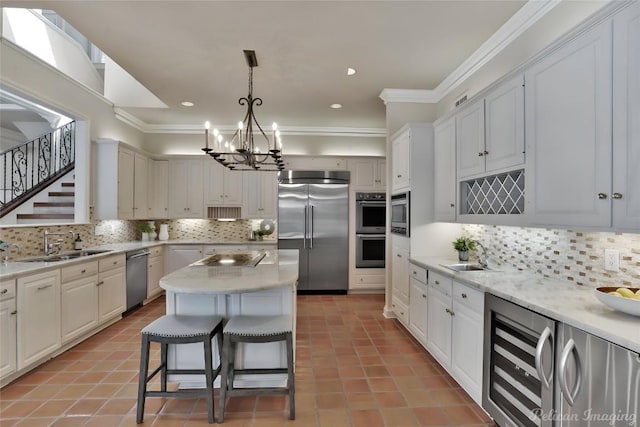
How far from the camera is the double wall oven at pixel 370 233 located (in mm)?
5426

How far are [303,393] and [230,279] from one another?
103 centimetres

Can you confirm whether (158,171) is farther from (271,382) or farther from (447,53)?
(447,53)

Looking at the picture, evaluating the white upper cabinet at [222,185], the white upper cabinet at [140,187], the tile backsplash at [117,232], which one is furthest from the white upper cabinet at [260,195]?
the white upper cabinet at [140,187]

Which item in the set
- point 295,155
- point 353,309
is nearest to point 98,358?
point 353,309

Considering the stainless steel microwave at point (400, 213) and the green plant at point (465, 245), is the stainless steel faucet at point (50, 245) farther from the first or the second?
the green plant at point (465, 245)

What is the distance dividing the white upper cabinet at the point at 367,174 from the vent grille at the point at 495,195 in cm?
253

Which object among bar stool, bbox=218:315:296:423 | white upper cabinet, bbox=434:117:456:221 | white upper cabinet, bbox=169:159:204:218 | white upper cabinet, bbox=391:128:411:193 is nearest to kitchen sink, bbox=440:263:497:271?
white upper cabinet, bbox=434:117:456:221

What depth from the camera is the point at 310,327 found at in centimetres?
381

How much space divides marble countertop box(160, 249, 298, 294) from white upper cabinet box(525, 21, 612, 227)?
1682 mm

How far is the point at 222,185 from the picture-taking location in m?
5.57

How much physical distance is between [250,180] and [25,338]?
3.54 meters

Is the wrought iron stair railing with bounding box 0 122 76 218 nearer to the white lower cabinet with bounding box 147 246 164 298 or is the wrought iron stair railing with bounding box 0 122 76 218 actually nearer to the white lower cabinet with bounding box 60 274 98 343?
the white lower cabinet with bounding box 147 246 164 298

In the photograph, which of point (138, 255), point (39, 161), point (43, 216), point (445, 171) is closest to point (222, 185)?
point (138, 255)

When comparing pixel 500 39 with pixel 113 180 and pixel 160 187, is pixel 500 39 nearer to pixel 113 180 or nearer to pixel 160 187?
pixel 113 180
